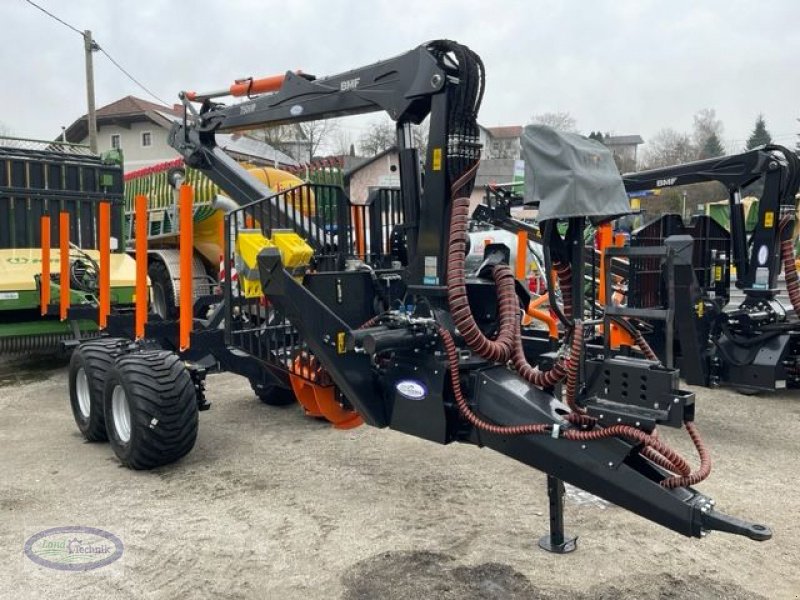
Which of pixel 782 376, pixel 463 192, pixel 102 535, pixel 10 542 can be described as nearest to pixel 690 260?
pixel 782 376

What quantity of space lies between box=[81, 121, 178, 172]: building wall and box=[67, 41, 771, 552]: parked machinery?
35.2 meters

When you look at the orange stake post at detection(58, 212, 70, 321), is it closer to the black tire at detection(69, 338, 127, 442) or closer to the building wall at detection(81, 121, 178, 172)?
the black tire at detection(69, 338, 127, 442)

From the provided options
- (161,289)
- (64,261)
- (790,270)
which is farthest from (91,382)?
(790,270)

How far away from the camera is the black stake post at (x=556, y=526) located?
3.68 m

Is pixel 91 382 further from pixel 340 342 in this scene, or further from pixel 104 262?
pixel 340 342

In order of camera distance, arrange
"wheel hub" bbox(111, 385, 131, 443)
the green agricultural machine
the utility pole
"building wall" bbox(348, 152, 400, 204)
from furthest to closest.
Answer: the utility pole, the green agricultural machine, "wheel hub" bbox(111, 385, 131, 443), "building wall" bbox(348, 152, 400, 204)

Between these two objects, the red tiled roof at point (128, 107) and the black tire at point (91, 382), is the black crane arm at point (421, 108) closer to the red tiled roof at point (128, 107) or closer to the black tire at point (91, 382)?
the black tire at point (91, 382)

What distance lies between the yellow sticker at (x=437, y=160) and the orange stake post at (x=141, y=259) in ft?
8.06

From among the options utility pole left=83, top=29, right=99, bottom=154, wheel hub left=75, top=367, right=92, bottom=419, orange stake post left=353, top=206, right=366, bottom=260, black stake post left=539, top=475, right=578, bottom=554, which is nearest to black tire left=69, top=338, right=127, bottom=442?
wheel hub left=75, top=367, right=92, bottom=419

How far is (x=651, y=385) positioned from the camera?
2.91 m

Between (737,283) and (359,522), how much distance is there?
486 cm

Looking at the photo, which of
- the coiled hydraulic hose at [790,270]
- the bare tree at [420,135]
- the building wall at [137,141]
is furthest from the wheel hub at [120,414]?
the building wall at [137,141]

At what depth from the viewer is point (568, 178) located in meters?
3.20

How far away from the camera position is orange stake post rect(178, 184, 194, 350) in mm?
Answer: 4871
